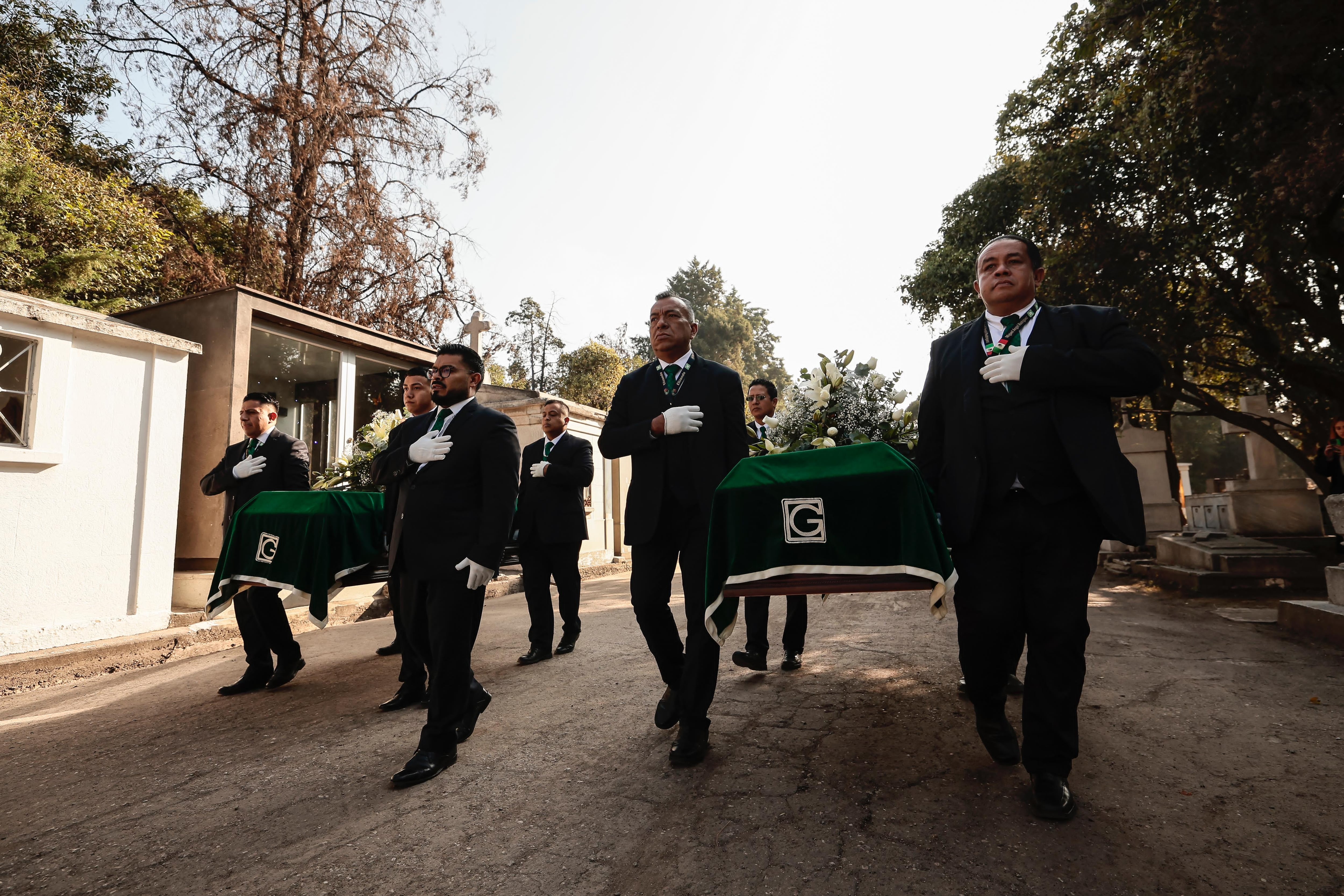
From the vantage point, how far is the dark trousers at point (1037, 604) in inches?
97.2

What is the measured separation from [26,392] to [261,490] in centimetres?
280

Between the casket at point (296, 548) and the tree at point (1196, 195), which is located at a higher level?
the tree at point (1196, 195)

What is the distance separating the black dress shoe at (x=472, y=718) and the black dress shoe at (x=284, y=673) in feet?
6.03

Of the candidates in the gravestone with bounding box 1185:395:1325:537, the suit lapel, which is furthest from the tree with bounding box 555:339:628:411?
the suit lapel

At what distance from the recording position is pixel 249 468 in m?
5.06

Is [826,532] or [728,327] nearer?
[826,532]

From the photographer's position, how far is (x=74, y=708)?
182 inches

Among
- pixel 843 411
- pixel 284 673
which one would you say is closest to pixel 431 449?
pixel 843 411

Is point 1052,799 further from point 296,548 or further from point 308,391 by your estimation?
point 308,391

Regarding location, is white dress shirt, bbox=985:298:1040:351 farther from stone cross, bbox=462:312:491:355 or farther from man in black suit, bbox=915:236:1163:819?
stone cross, bbox=462:312:491:355

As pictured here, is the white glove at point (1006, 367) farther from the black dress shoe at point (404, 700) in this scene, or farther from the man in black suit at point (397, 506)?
the black dress shoe at point (404, 700)

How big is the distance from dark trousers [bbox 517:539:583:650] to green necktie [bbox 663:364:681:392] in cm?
257

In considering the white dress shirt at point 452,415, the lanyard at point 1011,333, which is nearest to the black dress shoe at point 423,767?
the white dress shirt at point 452,415

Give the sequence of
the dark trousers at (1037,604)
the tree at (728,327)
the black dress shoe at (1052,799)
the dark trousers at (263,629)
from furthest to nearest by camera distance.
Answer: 1. the tree at (728,327)
2. the dark trousers at (263,629)
3. the dark trousers at (1037,604)
4. the black dress shoe at (1052,799)
